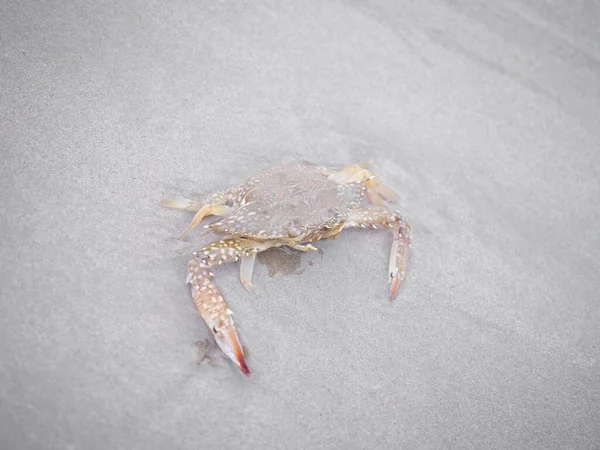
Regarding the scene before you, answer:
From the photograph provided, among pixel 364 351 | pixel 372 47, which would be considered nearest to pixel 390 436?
pixel 364 351

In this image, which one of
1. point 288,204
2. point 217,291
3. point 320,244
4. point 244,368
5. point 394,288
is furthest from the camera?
point 320,244

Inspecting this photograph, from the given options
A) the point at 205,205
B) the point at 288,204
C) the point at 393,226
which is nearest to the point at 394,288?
the point at 393,226

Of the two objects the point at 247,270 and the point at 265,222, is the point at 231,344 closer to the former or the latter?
the point at 247,270

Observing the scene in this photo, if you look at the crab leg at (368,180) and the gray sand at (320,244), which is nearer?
the gray sand at (320,244)

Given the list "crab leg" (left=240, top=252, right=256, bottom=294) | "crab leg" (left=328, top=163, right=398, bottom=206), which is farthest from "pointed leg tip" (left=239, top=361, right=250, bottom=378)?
"crab leg" (left=328, top=163, right=398, bottom=206)

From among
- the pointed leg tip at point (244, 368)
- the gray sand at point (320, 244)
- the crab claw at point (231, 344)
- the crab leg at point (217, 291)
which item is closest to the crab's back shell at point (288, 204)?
the crab leg at point (217, 291)

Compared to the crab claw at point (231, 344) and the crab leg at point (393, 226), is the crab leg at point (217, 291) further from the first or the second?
the crab leg at point (393, 226)

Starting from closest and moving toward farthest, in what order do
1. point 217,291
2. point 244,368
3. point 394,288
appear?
point 244,368, point 217,291, point 394,288

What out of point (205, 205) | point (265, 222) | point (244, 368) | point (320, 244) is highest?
point (265, 222)

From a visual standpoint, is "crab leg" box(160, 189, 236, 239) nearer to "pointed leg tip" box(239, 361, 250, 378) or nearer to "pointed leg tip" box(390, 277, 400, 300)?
"pointed leg tip" box(239, 361, 250, 378)
